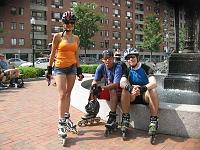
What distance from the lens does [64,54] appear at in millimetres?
6191

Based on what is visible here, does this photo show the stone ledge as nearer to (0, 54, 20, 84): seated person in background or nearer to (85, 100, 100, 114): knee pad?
(85, 100, 100, 114): knee pad

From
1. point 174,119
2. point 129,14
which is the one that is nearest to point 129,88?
point 174,119

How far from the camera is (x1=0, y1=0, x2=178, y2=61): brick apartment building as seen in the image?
5375 cm

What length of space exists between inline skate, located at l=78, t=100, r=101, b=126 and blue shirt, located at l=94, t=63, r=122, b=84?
0.51m

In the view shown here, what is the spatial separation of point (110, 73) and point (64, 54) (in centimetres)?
99

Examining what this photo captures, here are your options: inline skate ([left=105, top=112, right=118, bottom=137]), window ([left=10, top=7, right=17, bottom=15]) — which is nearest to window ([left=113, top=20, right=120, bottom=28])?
window ([left=10, top=7, right=17, bottom=15])

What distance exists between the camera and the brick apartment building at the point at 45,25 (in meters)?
53.8

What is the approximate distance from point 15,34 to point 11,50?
9.09 ft

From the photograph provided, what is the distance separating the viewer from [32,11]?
56.8m

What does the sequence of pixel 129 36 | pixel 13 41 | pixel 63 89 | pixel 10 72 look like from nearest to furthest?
pixel 63 89, pixel 10 72, pixel 13 41, pixel 129 36

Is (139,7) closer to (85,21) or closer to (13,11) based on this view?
(13,11)

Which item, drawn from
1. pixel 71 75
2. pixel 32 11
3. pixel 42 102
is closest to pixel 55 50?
pixel 71 75

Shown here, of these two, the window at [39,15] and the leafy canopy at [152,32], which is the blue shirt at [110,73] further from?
the leafy canopy at [152,32]

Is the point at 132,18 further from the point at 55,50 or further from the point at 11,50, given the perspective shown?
the point at 55,50
